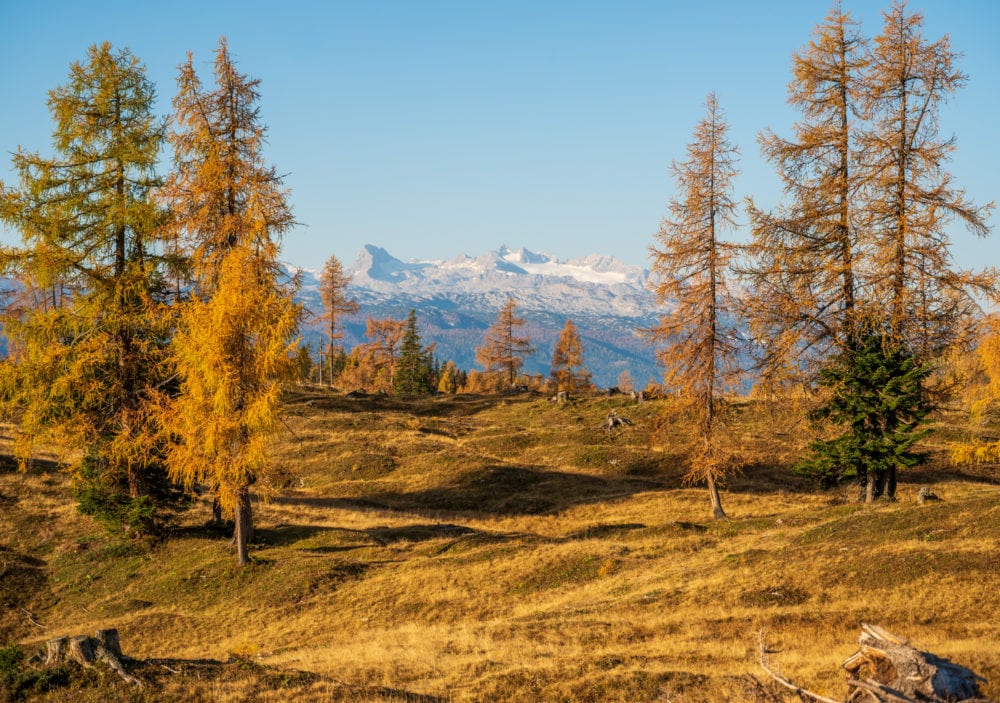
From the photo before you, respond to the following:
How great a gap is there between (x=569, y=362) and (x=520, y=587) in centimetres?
6530

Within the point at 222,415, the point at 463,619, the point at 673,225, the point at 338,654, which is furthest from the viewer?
the point at 673,225

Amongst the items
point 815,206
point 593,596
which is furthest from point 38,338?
point 815,206

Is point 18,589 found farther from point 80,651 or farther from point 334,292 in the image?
point 334,292

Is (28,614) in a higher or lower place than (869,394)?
lower

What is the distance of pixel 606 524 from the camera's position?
102 feet

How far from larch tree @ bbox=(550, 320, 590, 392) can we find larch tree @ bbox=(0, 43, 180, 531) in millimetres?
63212

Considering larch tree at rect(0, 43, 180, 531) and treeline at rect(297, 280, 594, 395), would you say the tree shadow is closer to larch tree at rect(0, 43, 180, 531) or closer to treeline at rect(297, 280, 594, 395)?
larch tree at rect(0, 43, 180, 531)

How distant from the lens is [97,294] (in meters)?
26.3

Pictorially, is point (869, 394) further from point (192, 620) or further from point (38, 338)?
point (38, 338)

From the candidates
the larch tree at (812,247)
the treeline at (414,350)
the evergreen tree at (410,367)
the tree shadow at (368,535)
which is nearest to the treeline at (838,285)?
the larch tree at (812,247)

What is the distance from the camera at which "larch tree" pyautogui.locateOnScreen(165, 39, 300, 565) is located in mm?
23000

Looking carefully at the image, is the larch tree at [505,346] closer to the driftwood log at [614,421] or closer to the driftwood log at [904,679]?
the driftwood log at [614,421]

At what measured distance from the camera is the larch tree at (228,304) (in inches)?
906

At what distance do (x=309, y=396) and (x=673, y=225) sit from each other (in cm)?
4854
